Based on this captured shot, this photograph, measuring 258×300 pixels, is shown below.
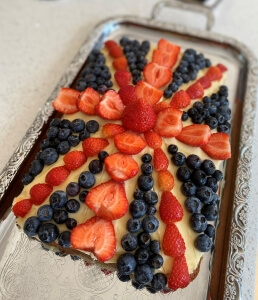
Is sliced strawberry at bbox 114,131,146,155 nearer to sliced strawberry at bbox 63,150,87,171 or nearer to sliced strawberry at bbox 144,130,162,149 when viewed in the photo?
sliced strawberry at bbox 144,130,162,149

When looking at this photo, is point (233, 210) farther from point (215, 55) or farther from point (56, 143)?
point (215, 55)

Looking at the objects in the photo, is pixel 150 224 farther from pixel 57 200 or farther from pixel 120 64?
pixel 120 64

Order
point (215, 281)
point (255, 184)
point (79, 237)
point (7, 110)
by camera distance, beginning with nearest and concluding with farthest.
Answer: point (79, 237) < point (215, 281) < point (255, 184) < point (7, 110)

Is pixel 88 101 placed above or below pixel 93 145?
above

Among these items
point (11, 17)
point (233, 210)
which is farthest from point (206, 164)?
point (11, 17)

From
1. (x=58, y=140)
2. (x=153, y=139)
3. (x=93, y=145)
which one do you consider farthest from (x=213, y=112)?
(x=58, y=140)

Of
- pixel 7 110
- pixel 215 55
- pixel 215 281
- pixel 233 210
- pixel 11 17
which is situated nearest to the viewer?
pixel 215 281

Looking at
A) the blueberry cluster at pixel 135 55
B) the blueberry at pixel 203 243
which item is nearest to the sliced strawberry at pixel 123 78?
the blueberry cluster at pixel 135 55
